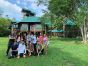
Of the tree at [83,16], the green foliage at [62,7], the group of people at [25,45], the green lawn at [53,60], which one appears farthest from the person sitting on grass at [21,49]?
the green foliage at [62,7]

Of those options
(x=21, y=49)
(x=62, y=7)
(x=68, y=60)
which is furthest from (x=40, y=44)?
(x=62, y=7)

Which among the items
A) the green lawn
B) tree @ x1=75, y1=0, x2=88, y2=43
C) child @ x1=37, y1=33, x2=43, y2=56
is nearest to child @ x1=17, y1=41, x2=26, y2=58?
the green lawn

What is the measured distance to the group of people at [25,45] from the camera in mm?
17812

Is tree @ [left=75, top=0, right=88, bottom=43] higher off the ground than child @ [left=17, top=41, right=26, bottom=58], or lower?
higher

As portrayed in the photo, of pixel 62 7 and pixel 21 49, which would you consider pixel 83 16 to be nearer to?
pixel 62 7

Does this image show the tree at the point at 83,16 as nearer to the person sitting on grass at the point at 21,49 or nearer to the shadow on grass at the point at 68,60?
the shadow on grass at the point at 68,60

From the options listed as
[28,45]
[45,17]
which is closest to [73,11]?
[45,17]

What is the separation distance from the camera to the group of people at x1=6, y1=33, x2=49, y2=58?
17.8 metres

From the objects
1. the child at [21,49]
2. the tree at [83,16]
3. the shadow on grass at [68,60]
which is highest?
the tree at [83,16]

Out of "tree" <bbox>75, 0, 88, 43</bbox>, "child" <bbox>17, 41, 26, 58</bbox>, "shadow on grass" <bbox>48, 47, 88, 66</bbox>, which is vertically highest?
"tree" <bbox>75, 0, 88, 43</bbox>

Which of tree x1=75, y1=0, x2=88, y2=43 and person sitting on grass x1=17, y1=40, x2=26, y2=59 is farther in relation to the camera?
tree x1=75, y1=0, x2=88, y2=43

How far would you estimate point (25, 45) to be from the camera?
18.3 meters

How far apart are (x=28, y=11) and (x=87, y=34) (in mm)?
52771

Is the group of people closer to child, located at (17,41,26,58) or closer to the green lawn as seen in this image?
child, located at (17,41,26,58)
